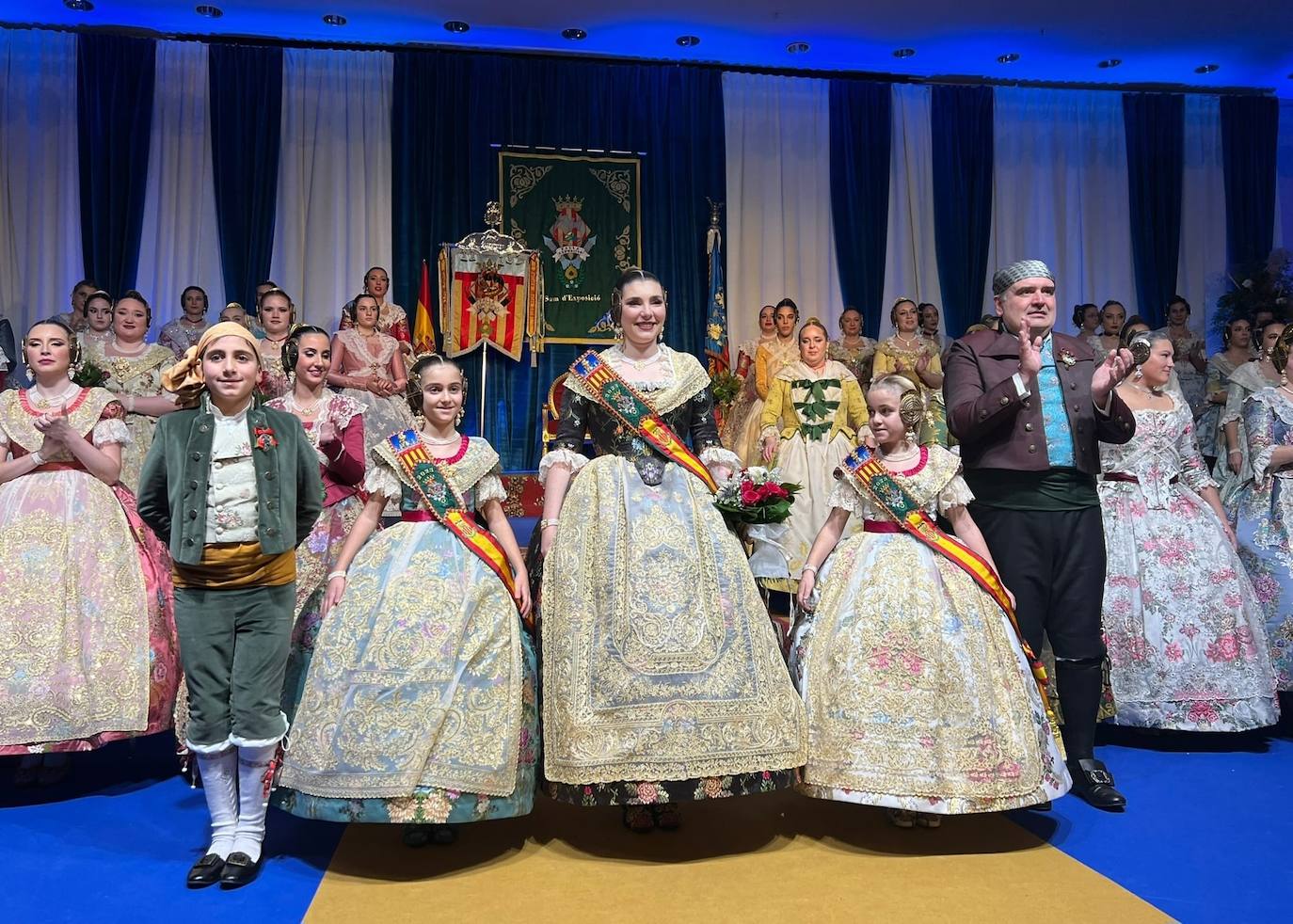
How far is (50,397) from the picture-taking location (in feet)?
13.5

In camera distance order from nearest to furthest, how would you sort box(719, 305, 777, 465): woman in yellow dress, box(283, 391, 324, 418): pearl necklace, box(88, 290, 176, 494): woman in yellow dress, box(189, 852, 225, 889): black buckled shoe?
box(189, 852, 225, 889): black buckled shoe < box(283, 391, 324, 418): pearl necklace < box(88, 290, 176, 494): woman in yellow dress < box(719, 305, 777, 465): woman in yellow dress

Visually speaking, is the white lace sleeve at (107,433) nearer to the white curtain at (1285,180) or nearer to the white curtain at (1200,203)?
the white curtain at (1200,203)

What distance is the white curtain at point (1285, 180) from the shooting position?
39.1ft

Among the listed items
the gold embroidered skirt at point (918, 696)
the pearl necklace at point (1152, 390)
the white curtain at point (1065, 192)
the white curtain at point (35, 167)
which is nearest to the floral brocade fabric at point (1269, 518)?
the pearl necklace at point (1152, 390)

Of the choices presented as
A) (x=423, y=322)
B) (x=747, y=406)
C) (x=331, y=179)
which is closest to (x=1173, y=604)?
(x=747, y=406)

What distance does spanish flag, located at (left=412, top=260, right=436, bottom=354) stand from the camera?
977 cm

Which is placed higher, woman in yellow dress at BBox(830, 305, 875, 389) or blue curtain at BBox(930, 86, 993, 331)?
blue curtain at BBox(930, 86, 993, 331)

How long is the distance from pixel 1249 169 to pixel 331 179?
9.86 m

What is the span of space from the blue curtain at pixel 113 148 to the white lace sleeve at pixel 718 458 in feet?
25.2

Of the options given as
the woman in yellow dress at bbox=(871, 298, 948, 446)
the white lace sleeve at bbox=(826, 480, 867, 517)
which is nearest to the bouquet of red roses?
the white lace sleeve at bbox=(826, 480, 867, 517)

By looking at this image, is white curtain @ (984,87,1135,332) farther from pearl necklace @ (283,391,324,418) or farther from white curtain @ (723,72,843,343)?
pearl necklace @ (283,391,324,418)

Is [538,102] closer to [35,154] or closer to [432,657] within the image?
[35,154]

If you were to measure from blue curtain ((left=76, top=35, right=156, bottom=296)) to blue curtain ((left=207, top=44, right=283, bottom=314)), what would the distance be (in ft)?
2.01

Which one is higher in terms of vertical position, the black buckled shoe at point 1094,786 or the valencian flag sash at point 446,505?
the valencian flag sash at point 446,505
